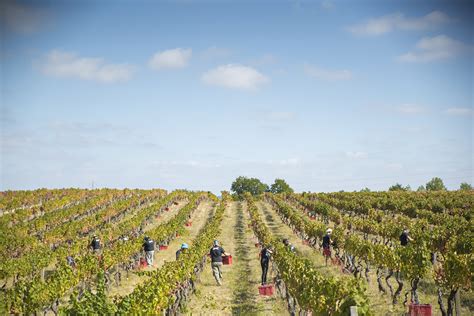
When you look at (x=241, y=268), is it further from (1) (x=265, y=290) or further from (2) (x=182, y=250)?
(1) (x=265, y=290)

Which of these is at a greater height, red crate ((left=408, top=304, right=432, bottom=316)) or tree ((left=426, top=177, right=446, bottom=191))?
tree ((left=426, top=177, right=446, bottom=191))

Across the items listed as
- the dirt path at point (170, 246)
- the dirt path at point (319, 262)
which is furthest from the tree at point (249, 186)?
the dirt path at point (319, 262)

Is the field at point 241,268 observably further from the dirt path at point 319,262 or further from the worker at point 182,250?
the worker at point 182,250

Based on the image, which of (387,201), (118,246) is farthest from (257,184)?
(118,246)

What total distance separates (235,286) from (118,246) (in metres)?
7.97

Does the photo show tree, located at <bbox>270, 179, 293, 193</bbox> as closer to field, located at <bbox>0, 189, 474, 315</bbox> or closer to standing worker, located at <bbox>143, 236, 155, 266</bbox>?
field, located at <bbox>0, 189, 474, 315</bbox>

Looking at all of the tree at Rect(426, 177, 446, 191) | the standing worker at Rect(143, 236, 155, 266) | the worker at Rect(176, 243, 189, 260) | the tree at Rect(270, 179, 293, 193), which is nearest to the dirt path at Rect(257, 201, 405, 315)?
the worker at Rect(176, 243, 189, 260)

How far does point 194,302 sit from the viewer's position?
54.2 ft

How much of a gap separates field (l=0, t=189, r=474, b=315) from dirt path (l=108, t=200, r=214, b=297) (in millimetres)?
93

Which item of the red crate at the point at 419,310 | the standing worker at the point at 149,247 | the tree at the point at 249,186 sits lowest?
the red crate at the point at 419,310

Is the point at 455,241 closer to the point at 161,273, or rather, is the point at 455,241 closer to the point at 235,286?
the point at 235,286

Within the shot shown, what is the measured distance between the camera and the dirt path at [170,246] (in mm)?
19969

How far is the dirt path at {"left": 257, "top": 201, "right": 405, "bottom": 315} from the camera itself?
14.3m

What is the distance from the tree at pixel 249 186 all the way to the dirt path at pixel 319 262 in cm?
6998
